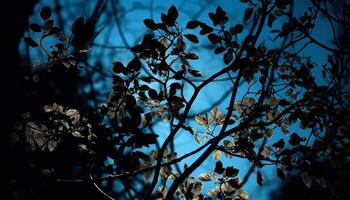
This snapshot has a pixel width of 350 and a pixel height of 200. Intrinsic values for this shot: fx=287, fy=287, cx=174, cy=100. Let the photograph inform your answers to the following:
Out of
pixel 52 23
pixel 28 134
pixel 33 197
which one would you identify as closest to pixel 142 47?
pixel 52 23

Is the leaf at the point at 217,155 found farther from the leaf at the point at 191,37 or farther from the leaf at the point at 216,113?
the leaf at the point at 191,37

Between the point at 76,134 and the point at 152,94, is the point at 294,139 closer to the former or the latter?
the point at 152,94

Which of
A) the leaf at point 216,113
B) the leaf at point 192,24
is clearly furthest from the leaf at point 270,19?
the leaf at point 216,113

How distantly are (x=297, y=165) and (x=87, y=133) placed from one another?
5.63 ft

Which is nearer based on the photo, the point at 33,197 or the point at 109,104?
the point at 33,197

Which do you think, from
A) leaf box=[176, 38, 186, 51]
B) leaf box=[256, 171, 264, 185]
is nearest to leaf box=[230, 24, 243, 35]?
leaf box=[176, 38, 186, 51]

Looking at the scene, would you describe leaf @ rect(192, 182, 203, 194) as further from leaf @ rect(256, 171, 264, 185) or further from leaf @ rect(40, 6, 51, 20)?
leaf @ rect(40, 6, 51, 20)

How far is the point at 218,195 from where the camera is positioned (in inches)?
94.6

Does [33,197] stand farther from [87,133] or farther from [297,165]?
[297,165]

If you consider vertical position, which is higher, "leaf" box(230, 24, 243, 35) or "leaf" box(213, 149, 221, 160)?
"leaf" box(230, 24, 243, 35)

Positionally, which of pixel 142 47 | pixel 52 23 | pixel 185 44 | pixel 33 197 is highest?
pixel 52 23

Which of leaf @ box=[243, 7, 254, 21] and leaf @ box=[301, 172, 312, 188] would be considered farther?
leaf @ box=[301, 172, 312, 188]

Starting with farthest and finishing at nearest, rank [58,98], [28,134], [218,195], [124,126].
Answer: [58,98]
[218,195]
[28,134]
[124,126]

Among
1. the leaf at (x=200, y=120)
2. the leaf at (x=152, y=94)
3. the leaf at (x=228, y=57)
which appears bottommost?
the leaf at (x=200, y=120)
